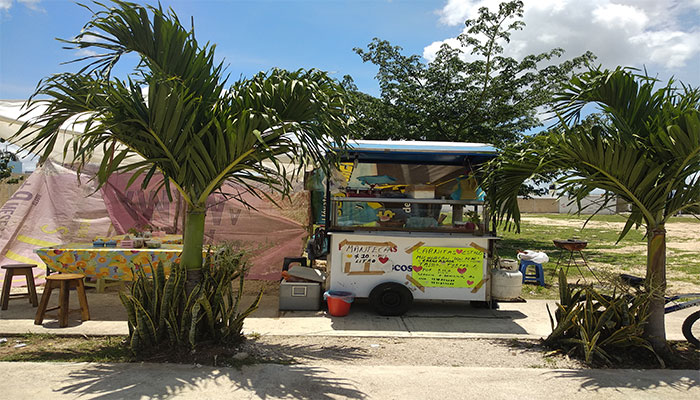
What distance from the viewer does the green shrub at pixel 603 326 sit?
15.6 feet

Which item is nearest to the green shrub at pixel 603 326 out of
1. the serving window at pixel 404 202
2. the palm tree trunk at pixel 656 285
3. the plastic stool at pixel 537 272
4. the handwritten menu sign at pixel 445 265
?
the palm tree trunk at pixel 656 285

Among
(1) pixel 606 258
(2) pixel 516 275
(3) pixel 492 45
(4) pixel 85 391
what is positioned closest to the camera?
(4) pixel 85 391

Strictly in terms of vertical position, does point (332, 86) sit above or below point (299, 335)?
above

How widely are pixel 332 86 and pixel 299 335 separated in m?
2.98

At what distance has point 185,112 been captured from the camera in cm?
424

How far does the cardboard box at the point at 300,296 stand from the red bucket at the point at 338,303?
0.90 ft

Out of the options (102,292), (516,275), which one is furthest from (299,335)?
(102,292)

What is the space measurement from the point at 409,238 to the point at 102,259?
183 inches

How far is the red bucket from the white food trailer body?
→ 0.23 metres

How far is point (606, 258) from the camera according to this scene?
43.8 feet

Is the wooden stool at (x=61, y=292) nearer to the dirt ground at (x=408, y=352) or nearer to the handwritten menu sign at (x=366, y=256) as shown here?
the dirt ground at (x=408, y=352)

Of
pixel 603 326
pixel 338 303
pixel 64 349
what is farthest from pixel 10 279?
pixel 603 326

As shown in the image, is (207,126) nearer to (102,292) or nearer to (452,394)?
(452,394)

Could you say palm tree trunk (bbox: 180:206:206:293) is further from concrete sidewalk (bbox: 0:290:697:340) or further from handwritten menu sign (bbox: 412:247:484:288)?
handwritten menu sign (bbox: 412:247:484:288)
